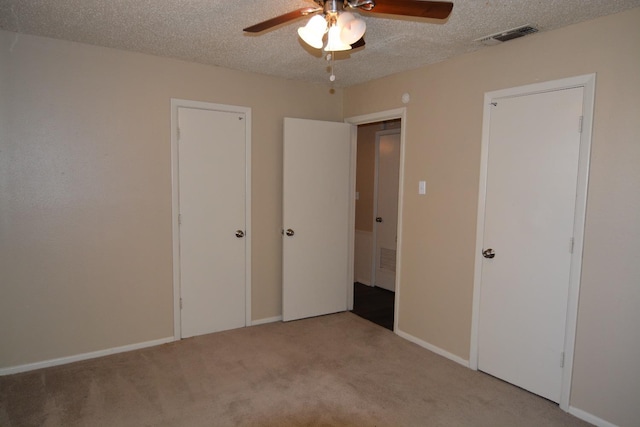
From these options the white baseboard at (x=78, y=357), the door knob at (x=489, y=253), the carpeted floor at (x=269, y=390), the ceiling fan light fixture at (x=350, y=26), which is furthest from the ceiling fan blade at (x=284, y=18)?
the white baseboard at (x=78, y=357)

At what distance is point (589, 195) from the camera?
2400 millimetres

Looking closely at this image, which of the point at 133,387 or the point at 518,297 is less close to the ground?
the point at 518,297

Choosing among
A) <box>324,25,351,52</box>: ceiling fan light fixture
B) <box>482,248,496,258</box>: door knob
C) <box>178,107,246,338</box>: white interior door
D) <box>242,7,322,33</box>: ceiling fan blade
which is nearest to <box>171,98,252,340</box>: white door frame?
<box>178,107,246,338</box>: white interior door

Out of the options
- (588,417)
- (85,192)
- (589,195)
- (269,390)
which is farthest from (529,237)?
(85,192)

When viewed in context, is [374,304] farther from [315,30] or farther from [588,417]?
[315,30]

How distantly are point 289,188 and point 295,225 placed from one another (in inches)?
15.3

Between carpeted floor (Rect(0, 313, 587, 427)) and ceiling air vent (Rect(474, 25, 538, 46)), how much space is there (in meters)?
2.49

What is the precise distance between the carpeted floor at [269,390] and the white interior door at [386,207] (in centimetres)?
179

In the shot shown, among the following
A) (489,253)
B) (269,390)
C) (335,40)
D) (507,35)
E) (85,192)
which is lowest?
(269,390)

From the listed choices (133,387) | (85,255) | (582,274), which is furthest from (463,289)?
(85,255)

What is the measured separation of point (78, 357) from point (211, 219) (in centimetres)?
153

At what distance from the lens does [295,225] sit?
3.98 metres

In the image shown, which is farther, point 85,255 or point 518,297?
point 85,255

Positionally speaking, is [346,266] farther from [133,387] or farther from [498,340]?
[133,387]
